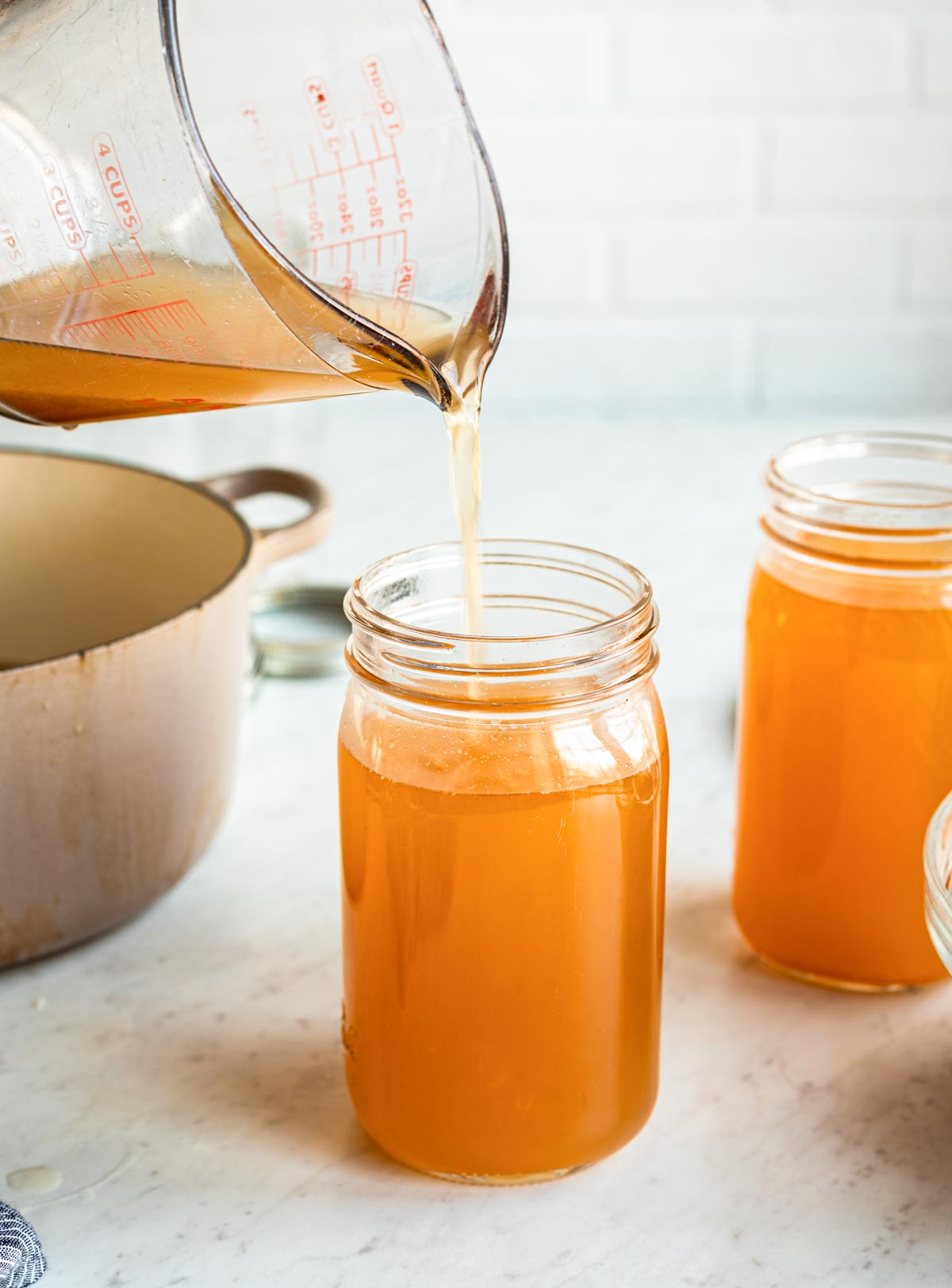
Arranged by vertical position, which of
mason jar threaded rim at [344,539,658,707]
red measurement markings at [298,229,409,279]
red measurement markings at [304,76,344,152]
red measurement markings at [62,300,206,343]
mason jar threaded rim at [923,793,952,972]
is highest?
red measurement markings at [304,76,344,152]

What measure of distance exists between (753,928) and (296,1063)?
23cm

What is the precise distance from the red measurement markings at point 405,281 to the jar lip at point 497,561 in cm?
11

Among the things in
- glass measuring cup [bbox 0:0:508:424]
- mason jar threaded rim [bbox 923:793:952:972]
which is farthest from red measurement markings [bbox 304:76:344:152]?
mason jar threaded rim [bbox 923:793:952:972]

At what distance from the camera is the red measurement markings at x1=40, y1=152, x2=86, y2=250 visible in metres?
0.54

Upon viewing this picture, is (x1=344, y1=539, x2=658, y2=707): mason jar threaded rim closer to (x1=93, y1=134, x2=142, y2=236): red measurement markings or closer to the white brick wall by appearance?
(x1=93, y1=134, x2=142, y2=236): red measurement markings

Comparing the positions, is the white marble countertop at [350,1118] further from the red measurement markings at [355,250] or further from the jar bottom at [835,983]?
the red measurement markings at [355,250]

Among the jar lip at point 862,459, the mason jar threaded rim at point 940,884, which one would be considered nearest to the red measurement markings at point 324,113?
the jar lip at point 862,459

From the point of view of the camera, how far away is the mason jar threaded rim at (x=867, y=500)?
0.65 metres

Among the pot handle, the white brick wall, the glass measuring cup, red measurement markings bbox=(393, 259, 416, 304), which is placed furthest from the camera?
the white brick wall

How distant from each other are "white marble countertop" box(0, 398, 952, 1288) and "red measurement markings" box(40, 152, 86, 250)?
1.19ft

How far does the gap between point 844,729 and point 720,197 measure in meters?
1.22

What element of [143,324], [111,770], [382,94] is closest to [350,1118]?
[111,770]

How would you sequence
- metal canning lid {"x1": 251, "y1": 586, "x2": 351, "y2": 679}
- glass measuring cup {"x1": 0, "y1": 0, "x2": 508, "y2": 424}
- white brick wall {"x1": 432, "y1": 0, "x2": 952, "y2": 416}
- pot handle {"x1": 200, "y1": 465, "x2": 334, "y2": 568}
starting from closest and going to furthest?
1. glass measuring cup {"x1": 0, "y1": 0, "x2": 508, "y2": 424}
2. pot handle {"x1": 200, "y1": 465, "x2": 334, "y2": 568}
3. metal canning lid {"x1": 251, "y1": 586, "x2": 351, "y2": 679}
4. white brick wall {"x1": 432, "y1": 0, "x2": 952, "y2": 416}

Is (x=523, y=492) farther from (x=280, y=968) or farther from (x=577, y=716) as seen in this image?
(x=577, y=716)
